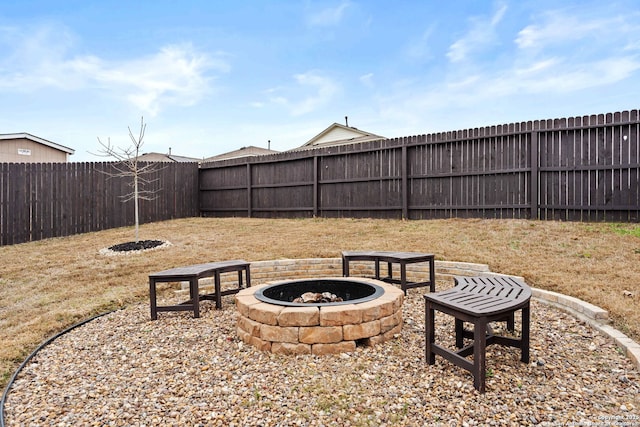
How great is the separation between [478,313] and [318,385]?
44.4 inches

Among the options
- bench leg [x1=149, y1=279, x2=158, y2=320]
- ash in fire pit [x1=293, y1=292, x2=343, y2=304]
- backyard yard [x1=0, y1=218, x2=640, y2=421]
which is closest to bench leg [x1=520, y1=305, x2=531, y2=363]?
backyard yard [x1=0, y1=218, x2=640, y2=421]

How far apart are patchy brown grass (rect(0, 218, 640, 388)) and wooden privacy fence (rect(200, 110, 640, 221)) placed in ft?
1.62

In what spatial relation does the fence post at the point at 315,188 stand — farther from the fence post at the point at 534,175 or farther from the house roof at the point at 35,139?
the house roof at the point at 35,139

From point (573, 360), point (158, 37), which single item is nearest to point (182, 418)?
point (573, 360)

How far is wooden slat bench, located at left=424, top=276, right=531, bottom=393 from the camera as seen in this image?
2385 millimetres

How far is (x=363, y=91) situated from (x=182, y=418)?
1275 cm

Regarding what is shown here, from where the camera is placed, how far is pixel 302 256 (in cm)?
622

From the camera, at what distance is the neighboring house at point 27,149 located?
1473 centimetres

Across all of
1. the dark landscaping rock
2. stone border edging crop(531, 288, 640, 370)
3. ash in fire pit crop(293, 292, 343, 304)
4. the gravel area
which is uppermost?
the dark landscaping rock

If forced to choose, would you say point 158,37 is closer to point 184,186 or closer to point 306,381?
point 184,186

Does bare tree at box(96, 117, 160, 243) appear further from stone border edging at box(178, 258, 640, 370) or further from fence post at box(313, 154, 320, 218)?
fence post at box(313, 154, 320, 218)

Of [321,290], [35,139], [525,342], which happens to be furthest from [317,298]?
[35,139]

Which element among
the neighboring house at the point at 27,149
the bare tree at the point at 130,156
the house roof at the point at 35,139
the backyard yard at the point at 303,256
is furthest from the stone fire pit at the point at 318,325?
the neighboring house at the point at 27,149

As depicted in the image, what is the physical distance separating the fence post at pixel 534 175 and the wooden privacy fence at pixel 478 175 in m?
0.02
